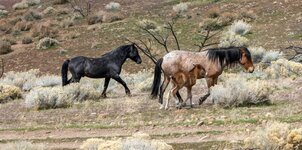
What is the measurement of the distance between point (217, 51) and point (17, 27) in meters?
32.2

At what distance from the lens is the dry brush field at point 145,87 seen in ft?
36.6

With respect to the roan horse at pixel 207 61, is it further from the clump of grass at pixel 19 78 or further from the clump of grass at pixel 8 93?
the clump of grass at pixel 19 78

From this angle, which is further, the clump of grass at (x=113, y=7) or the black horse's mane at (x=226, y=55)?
the clump of grass at (x=113, y=7)

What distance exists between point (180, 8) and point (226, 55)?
82.3 ft

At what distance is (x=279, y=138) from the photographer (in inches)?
343

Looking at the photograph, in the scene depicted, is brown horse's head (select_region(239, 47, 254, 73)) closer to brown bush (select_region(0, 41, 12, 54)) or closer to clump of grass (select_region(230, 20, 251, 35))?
clump of grass (select_region(230, 20, 251, 35))

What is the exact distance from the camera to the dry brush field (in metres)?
11.1

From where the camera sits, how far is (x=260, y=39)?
1255 inches

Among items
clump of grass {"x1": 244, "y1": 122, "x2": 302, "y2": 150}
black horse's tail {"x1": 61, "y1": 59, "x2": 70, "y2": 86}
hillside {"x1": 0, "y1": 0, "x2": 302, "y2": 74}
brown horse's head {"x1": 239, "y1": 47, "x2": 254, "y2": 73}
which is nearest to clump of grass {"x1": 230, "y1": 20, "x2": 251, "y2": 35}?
hillside {"x1": 0, "y1": 0, "x2": 302, "y2": 74}

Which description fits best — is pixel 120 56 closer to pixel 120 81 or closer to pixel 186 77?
pixel 120 81

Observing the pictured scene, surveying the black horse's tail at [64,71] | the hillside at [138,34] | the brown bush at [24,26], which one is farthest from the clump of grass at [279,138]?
the brown bush at [24,26]

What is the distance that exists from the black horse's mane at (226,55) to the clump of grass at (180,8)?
80.4 ft

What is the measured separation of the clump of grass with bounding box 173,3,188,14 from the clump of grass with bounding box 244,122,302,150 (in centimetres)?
3070

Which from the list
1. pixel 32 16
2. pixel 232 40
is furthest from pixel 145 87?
pixel 32 16
